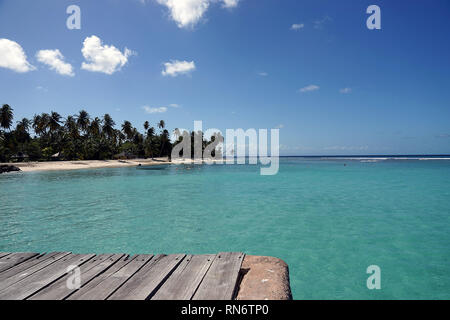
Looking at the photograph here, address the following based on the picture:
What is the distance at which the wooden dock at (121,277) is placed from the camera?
2.58 meters

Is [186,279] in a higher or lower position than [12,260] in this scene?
higher

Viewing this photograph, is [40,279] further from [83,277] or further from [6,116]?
[6,116]

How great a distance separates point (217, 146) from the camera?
4306 inches

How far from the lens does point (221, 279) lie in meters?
2.91

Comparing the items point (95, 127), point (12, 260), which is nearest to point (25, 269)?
point (12, 260)

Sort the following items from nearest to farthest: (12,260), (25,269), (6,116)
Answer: (25,269) → (12,260) → (6,116)

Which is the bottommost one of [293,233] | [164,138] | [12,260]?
[293,233]

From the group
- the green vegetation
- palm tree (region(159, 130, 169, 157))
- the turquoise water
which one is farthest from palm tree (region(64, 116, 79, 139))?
the turquoise water

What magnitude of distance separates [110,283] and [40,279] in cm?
99

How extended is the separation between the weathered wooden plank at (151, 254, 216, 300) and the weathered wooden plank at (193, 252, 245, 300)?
0.08 meters

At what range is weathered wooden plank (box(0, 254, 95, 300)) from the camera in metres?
2.62

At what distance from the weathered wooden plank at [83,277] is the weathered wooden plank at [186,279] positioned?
104cm
